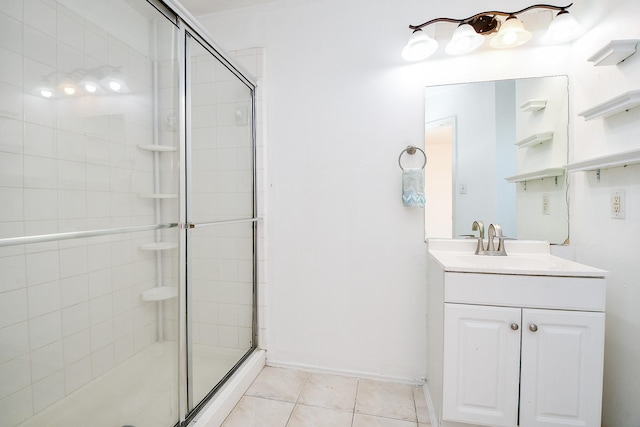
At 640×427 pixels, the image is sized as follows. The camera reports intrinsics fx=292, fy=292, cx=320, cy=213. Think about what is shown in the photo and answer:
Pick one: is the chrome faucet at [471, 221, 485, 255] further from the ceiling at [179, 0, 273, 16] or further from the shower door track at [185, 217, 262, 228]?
the ceiling at [179, 0, 273, 16]

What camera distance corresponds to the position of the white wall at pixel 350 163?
1.71 meters

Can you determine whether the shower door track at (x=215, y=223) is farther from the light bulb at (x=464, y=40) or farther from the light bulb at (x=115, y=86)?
the light bulb at (x=464, y=40)

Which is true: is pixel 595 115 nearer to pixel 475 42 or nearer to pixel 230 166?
pixel 475 42

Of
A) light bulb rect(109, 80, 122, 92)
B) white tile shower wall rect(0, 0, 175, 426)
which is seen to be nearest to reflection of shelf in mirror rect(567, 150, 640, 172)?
white tile shower wall rect(0, 0, 175, 426)

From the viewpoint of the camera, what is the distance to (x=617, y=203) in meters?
1.30

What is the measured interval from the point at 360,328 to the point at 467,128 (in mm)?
1387

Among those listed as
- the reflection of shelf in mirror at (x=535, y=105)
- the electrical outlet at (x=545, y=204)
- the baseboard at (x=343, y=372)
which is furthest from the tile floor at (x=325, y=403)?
the reflection of shelf in mirror at (x=535, y=105)

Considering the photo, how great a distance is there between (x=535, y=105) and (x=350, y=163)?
109cm

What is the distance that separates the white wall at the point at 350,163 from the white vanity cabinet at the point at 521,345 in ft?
1.60

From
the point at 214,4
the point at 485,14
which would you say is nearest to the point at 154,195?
the point at 214,4

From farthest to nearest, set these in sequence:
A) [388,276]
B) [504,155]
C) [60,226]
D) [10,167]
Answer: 1. [388,276]
2. [504,155]
3. [60,226]
4. [10,167]

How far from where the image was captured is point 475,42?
62.7 inches


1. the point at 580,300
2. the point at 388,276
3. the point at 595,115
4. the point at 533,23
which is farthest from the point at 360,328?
the point at 533,23

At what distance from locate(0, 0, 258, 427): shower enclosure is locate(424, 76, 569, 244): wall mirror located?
1.26 meters
